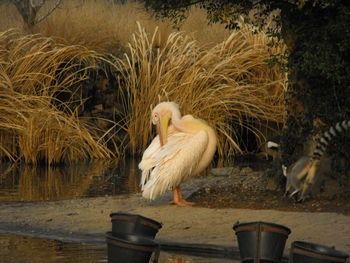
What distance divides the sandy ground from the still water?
17.5 inches

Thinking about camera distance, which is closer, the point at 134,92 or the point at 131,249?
the point at 131,249

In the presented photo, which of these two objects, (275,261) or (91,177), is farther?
(91,177)

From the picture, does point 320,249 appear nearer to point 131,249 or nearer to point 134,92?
point 131,249

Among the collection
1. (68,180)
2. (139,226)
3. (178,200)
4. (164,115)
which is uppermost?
(164,115)

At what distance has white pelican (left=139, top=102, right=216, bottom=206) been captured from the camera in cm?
1016

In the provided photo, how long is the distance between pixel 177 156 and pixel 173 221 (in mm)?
1062

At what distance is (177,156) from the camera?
33.8 feet

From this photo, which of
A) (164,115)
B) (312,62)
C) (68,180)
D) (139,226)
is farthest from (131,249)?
(68,180)

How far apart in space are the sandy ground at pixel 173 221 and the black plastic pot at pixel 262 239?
1.22m

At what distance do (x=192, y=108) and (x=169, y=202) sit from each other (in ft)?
20.2

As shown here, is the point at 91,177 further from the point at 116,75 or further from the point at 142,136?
the point at 116,75

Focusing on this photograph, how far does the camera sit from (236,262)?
7.69 metres

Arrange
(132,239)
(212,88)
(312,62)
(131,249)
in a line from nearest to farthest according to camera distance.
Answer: (131,249) < (132,239) < (312,62) < (212,88)

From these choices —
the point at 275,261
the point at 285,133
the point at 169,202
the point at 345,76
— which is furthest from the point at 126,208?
the point at 275,261
